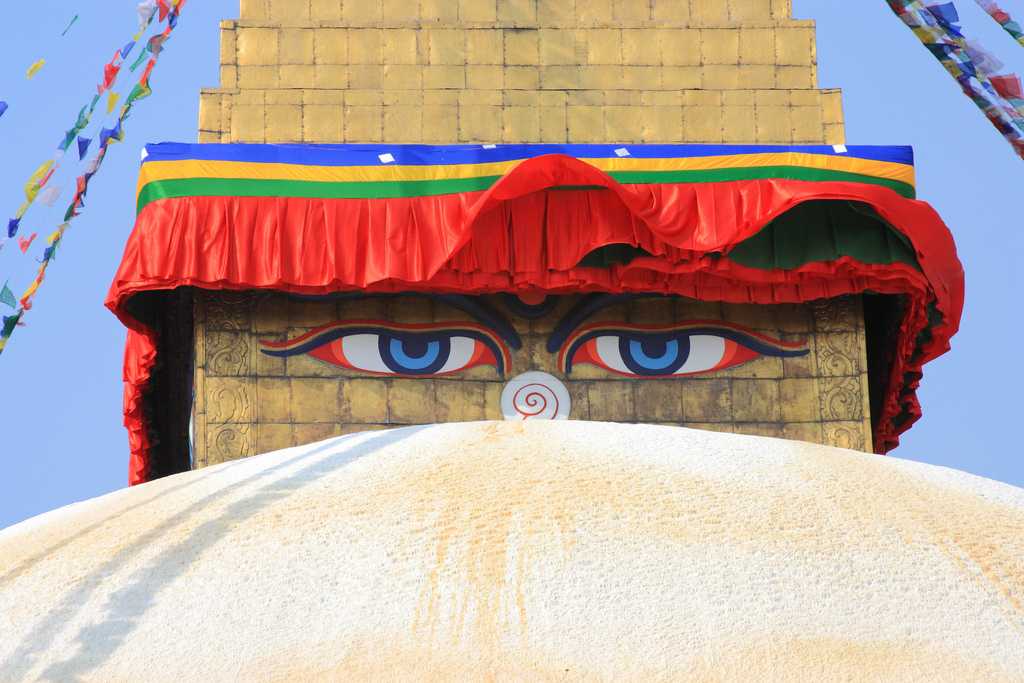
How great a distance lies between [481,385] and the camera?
10078mm

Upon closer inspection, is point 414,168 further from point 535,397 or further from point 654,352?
point 654,352

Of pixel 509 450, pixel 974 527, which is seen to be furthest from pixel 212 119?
pixel 974 527

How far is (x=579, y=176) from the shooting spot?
9.63 metres

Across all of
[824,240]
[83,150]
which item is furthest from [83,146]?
[824,240]

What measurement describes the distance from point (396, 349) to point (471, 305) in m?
0.54

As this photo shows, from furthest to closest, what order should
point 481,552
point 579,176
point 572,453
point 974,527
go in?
point 579,176
point 572,453
point 974,527
point 481,552

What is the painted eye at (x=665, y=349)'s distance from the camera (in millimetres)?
10195

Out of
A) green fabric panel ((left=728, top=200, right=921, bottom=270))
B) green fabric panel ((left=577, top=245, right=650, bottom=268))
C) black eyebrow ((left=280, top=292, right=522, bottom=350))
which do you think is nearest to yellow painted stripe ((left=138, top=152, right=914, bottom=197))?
green fabric panel ((left=728, top=200, right=921, bottom=270))

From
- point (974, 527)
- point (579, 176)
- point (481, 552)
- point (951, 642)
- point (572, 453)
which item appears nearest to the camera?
point (951, 642)

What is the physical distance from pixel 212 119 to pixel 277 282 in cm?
173

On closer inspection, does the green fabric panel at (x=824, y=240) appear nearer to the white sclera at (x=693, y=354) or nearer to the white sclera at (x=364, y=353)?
the white sclera at (x=693, y=354)

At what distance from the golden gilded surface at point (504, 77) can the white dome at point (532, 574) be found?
6221 mm

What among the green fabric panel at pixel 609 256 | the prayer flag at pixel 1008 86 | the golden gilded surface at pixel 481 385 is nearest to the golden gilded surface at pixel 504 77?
the green fabric panel at pixel 609 256

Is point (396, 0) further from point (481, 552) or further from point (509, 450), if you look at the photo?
point (481, 552)
